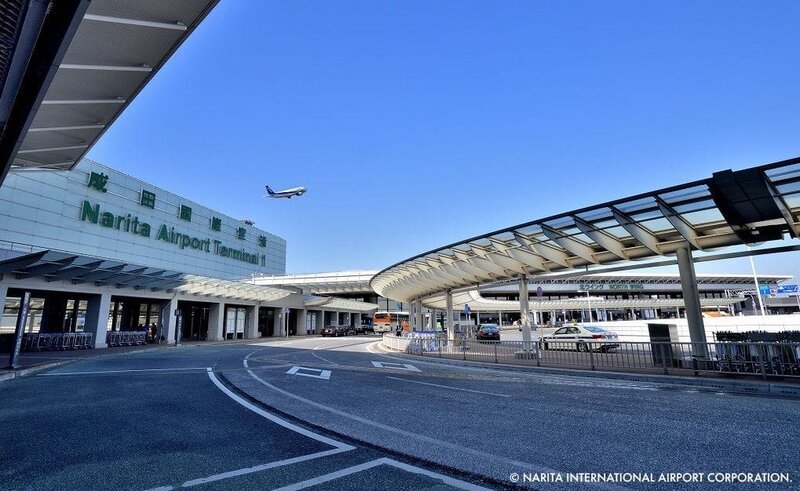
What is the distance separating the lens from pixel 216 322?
41.8m

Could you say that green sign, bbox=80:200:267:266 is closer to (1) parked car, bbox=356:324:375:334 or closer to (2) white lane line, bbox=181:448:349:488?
(1) parked car, bbox=356:324:375:334

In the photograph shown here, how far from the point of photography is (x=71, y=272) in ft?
81.4

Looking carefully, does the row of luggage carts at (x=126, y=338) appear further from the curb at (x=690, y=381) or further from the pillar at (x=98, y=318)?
the curb at (x=690, y=381)

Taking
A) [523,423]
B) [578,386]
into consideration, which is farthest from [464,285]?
[523,423]

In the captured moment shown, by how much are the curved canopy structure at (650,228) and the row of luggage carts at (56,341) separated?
22.9 m

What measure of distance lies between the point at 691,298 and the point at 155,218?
44.7 meters

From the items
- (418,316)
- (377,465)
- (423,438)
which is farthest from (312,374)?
(418,316)

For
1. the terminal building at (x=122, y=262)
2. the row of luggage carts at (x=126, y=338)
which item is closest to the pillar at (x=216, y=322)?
the terminal building at (x=122, y=262)

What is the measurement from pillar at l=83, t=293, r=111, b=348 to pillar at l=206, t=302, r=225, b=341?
13.3 meters

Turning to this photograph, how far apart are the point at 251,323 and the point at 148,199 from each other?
17.5 m

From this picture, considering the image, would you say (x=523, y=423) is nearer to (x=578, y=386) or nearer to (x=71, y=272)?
(x=578, y=386)

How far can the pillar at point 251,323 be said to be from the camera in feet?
156

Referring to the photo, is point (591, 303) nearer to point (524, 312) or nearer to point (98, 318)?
point (524, 312)

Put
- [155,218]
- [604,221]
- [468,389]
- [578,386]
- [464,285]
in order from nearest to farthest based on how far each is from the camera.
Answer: [468,389] < [578,386] < [604,221] < [464,285] < [155,218]
